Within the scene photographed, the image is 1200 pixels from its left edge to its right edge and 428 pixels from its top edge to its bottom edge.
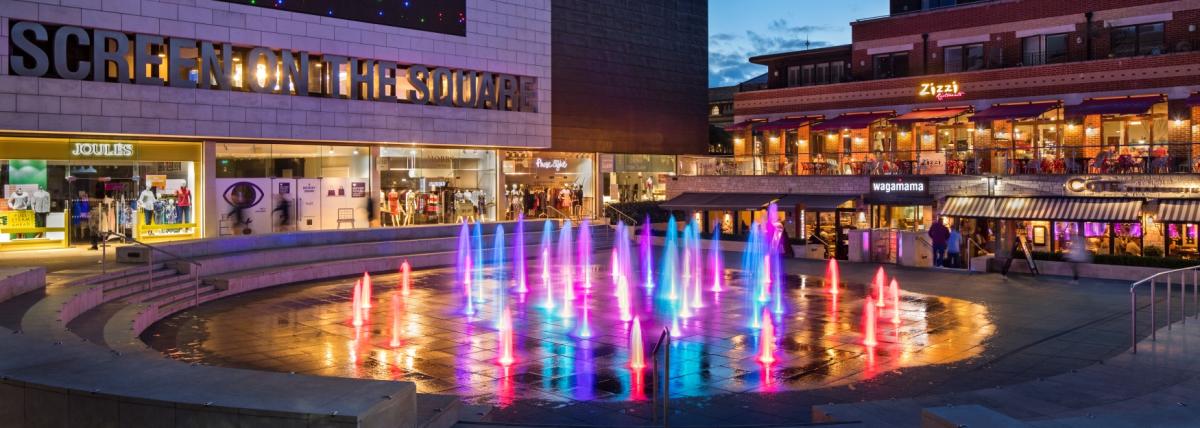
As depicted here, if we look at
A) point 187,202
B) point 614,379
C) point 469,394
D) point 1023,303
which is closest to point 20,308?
point 469,394

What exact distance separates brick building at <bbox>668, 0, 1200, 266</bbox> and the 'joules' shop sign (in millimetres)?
10407

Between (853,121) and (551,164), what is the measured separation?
15.2 metres

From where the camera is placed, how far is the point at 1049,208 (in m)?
30.6

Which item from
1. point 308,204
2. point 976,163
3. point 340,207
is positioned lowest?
point 340,207

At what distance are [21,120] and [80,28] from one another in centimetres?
344

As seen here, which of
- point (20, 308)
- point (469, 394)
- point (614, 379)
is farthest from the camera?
point (20, 308)

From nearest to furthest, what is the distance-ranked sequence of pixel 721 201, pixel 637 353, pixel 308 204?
pixel 637 353
pixel 308 204
pixel 721 201

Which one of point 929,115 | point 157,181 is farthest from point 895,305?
point 157,181

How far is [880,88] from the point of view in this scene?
43000 mm

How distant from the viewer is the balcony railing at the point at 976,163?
1188 inches

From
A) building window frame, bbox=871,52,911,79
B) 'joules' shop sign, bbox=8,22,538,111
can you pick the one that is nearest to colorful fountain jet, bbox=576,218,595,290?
'joules' shop sign, bbox=8,22,538,111

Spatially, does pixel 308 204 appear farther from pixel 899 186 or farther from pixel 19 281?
pixel 899 186

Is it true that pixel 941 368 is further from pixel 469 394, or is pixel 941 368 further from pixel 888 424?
pixel 469 394

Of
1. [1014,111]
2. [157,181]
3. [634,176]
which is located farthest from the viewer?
[634,176]
